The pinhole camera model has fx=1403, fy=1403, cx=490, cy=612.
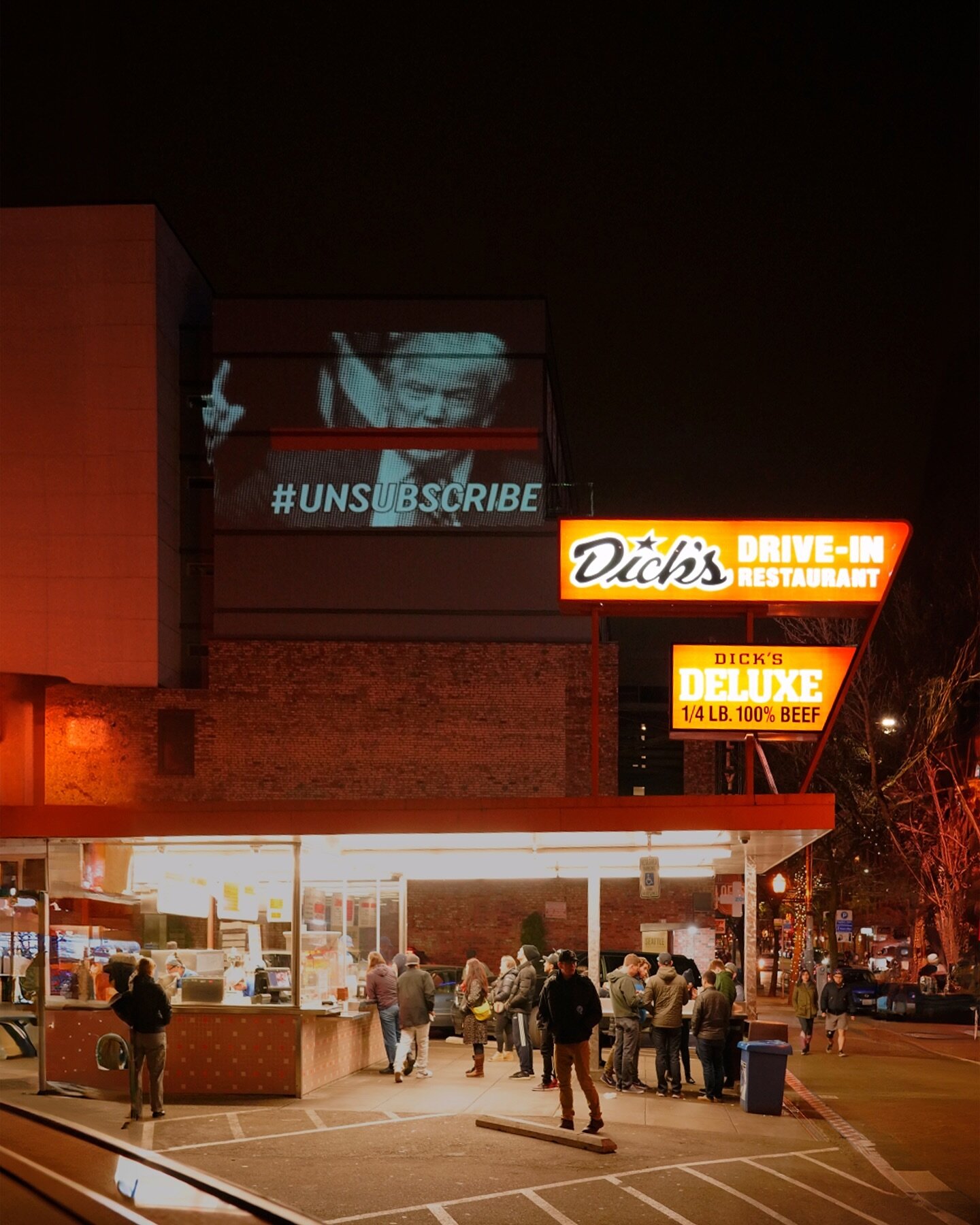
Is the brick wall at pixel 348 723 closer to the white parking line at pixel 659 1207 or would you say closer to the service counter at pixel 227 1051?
the service counter at pixel 227 1051

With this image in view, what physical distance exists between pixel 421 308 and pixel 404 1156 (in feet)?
104

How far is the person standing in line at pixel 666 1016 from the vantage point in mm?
16906

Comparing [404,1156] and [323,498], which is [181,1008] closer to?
[404,1156]

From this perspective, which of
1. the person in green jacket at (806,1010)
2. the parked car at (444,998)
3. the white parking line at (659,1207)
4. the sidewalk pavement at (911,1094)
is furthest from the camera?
the parked car at (444,998)

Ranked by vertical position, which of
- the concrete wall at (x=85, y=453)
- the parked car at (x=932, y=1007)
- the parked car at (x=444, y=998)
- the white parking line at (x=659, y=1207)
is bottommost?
the parked car at (x=932, y=1007)

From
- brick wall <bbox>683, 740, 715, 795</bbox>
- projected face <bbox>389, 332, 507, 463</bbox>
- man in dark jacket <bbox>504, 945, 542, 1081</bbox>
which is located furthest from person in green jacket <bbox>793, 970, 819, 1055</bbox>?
projected face <bbox>389, 332, 507, 463</bbox>

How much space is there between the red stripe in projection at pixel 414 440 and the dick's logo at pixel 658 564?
20.3m

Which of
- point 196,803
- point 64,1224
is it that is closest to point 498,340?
point 196,803

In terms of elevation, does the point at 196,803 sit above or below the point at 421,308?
below

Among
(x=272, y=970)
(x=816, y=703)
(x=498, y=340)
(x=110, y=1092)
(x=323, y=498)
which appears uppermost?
(x=498, y=340)

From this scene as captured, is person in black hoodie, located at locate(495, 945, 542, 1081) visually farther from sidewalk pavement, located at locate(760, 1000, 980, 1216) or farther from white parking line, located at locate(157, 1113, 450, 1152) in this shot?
white parking line, located at locate(157, 1113, 450, 1152)

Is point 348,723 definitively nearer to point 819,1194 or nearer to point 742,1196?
point 819,1194

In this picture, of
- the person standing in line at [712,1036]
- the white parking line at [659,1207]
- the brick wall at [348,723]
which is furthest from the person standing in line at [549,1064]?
the brick wall at [348,723]

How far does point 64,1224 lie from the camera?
364 inches
